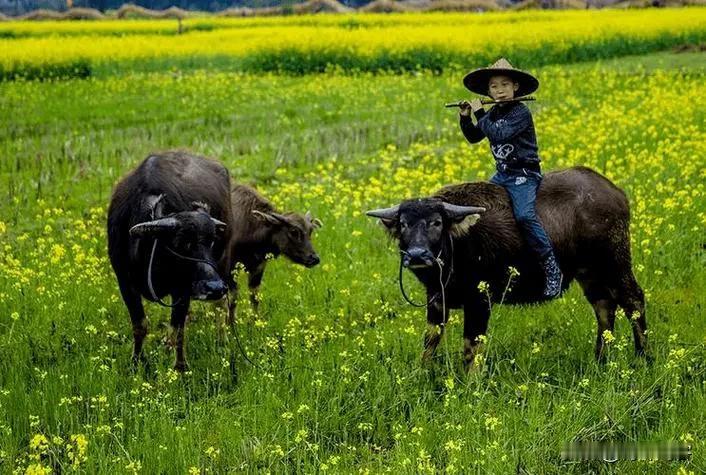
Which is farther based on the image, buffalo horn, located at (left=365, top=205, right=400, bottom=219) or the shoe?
the shoe

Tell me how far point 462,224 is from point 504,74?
114 cm

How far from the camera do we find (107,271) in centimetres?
924

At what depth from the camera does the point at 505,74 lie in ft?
22.3

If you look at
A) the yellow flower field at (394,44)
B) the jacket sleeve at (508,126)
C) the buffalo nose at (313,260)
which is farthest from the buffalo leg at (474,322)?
the yellow flower field at (394,44)

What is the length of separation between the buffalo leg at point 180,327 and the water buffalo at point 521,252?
5.26 feet

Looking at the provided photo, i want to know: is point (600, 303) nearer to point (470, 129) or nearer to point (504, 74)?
point (470, 129)

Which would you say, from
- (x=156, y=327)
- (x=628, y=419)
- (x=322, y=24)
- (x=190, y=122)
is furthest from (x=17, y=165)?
(x=322, y=24)

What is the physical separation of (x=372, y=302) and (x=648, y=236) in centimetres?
286

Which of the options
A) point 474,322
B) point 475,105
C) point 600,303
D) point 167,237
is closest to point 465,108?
point 475,105

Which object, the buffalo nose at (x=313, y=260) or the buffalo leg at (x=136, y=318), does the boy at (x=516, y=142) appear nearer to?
the buffalo nose at (x=313, y=260)

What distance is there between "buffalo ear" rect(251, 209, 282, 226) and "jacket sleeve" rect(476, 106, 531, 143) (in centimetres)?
239

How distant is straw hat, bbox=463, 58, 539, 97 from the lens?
6735 mm

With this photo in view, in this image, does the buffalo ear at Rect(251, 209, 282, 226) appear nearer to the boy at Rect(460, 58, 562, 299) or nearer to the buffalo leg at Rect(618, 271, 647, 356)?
the boy at Rect(460, 58, 562, 299)

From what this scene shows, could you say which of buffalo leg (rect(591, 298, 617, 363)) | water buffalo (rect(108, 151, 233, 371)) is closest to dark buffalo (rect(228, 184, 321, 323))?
water buffalo (rect(108, 151, 233, 371))
